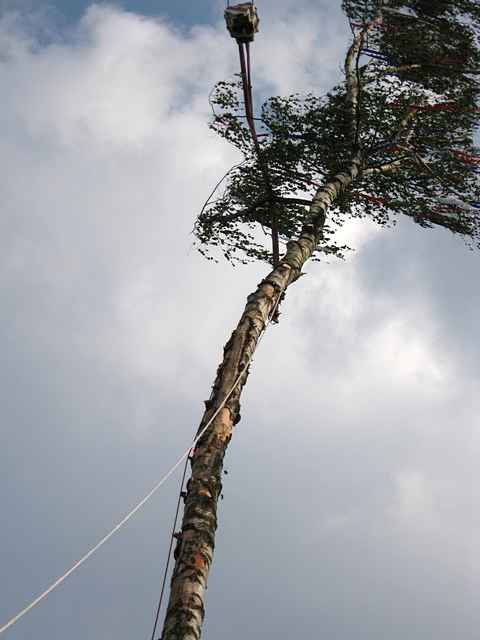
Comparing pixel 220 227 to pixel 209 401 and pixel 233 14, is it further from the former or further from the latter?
pixel 209 401

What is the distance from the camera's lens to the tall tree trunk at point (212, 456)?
354 cm

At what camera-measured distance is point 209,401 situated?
15.9ft

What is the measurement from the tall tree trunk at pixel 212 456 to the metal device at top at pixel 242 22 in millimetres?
1994

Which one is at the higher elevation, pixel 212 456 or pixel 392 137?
pixel 392 137

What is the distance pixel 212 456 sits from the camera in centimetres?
442

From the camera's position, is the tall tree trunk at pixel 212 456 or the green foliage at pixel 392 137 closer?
the tall tree trunk at pixel 212 456

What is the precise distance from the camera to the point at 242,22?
5.29 metres

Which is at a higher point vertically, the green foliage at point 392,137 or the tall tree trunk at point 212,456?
the green foliage at point 392,137

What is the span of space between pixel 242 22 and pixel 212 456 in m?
3.62

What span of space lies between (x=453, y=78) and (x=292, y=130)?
2.90m

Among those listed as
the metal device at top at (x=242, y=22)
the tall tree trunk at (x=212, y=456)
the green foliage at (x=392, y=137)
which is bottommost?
the tall tree trunk at (x=212, y=456)

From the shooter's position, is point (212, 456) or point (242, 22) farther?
point (242, 22)

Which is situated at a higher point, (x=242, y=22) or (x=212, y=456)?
(x=242, y=22)

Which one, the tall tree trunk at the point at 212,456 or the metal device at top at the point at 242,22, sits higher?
the metal device at top at the point at 242,22
